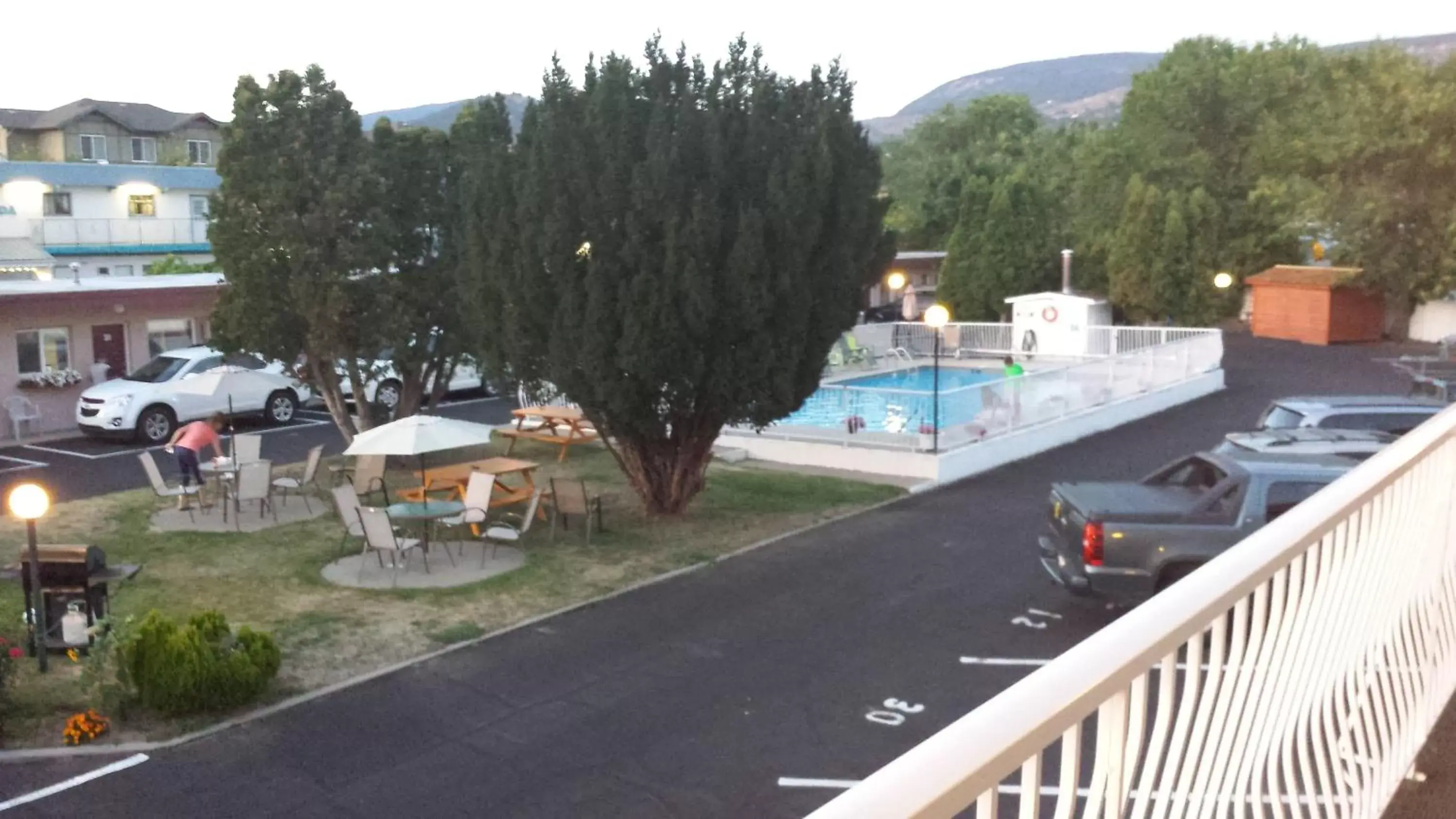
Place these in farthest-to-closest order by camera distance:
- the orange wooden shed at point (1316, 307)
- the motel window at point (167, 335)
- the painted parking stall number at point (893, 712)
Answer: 1. the orange wooden shed at point (1316, 307)
2. the motel window at point (167, 335)
3. the painted parking stall number at point (893, 712)

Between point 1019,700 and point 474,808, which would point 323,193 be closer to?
point 474,808

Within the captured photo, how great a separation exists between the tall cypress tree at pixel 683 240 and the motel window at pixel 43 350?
13.1 meters

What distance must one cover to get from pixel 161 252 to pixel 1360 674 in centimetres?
5012

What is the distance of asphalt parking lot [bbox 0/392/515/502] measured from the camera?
18.4 metres

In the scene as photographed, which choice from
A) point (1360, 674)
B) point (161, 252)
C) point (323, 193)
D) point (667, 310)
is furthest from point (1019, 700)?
point (161, 252)

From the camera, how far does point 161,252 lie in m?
46.8

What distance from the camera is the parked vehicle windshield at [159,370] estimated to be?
22.8 metres

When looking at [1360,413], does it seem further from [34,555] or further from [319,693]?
[34,555]

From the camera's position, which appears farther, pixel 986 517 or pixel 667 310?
pixel 986 517

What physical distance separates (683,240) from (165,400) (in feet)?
44.3

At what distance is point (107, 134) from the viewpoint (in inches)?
3091

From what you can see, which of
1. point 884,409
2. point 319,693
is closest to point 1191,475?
point 319,693

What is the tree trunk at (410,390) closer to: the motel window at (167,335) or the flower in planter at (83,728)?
the motel window at (167,335)

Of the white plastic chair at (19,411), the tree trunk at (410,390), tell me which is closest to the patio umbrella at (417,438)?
the tree trunk at (410,390)
